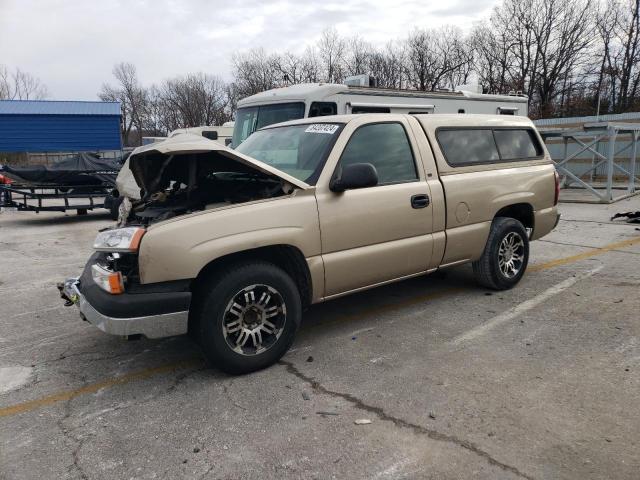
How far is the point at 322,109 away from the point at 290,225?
655cm

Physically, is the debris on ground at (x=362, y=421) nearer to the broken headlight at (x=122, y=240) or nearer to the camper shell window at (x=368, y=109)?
the broken headlight at (x=122, y=240)

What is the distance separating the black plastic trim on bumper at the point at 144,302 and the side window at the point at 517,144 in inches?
156

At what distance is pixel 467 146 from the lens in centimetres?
530

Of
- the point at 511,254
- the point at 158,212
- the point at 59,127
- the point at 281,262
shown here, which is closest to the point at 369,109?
the point at 511,254

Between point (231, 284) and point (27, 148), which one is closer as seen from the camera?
point (231, 284)

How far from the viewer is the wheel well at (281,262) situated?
12.1ft

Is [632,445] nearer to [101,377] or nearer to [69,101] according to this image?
[101,377]

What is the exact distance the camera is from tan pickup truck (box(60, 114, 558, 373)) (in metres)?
3.44

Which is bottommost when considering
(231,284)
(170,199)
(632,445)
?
(632,445)

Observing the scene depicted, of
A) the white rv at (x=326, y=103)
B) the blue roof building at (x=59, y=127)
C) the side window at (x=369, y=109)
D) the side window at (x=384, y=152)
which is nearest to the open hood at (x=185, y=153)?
the side window at (x=384, y=152)

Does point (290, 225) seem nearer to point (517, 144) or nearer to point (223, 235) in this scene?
point (223, 235)

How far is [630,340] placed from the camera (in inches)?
166

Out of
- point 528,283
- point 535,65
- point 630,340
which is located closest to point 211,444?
point 630,340

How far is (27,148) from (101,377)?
3727 cm
